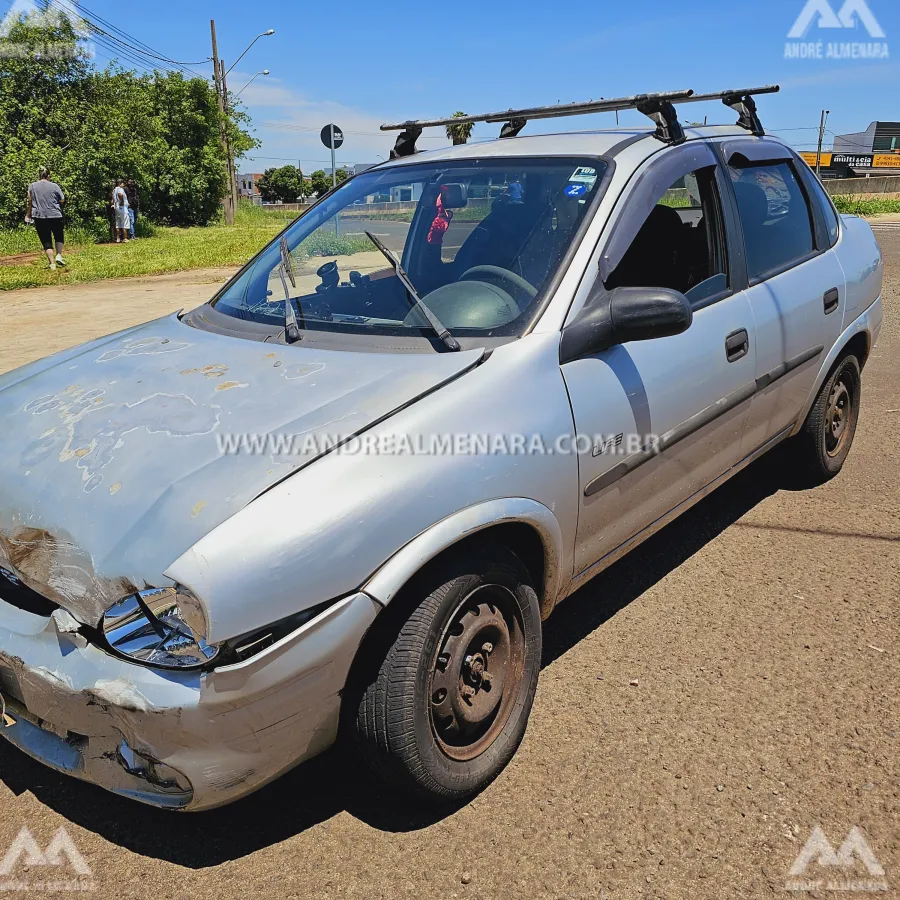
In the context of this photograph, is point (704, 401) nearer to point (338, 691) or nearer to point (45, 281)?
point (338, 691)

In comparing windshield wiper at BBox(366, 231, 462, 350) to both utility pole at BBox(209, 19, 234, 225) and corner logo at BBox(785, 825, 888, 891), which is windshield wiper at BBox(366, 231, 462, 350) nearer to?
corner logo at BBox(785, 825, 888, 891)

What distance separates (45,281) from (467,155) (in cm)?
1258

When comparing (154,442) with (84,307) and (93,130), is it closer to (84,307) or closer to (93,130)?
(84,307)

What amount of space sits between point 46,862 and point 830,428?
13.1 ft

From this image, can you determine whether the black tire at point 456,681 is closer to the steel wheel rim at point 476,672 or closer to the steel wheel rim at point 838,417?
the steel wheel rim at point 476,672

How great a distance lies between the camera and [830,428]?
4363 millimetres

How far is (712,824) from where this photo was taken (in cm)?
224

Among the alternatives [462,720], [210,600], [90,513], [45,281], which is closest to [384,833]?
[462,720]

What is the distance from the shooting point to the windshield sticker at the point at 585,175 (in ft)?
9.36

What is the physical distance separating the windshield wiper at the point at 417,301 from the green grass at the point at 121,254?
40.4 feet

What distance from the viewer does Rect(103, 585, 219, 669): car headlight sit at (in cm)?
179

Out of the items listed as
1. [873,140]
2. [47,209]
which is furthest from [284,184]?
[47,209]

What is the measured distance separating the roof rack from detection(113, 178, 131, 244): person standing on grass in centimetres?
1991

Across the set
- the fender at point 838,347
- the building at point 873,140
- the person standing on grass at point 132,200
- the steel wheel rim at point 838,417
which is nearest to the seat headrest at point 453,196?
the fender at point 838,347
